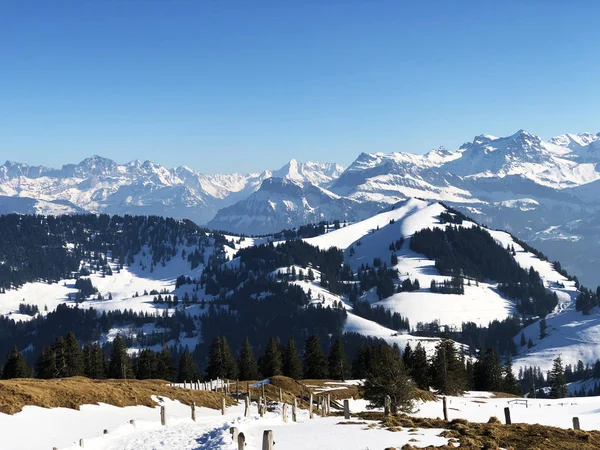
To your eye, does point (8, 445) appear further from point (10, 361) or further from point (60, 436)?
point (10, 361)

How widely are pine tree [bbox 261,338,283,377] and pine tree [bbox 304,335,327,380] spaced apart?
693cm

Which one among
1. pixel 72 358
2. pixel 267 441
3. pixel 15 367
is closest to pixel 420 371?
pixel 72 358

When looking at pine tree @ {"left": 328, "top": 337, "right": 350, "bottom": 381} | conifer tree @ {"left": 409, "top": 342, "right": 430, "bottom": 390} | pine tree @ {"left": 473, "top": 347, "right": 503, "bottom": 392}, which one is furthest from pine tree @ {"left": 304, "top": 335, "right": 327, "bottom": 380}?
pine tree @ {"left": 473, "top": 347, "right": 503, "bottom": 392}

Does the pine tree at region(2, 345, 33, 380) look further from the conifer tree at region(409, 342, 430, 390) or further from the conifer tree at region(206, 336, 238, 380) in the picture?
the conifer tree at region(409, 342, 430, 390)

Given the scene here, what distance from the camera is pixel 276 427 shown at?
37.7 m

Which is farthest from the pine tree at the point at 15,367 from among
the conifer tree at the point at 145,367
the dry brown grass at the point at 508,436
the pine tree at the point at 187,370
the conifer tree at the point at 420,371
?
the dry brown grass at the point at 508,436

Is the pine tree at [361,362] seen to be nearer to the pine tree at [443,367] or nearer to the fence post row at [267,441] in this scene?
the pine tree at [443,367]

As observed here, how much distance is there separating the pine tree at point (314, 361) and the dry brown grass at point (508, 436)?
95072 millimetres

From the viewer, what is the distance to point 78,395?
52.6m

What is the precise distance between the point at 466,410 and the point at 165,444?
53.6m

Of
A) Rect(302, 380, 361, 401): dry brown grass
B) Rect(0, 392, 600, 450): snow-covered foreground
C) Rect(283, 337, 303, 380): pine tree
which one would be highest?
Rect(283, 337, 303, 380): pine tree

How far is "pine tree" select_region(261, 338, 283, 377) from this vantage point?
128m

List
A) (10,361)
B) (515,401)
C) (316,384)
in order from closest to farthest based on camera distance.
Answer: (515,401) < (316,384) < (10,361)

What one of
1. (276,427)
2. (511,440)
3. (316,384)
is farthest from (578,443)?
(316,384)
